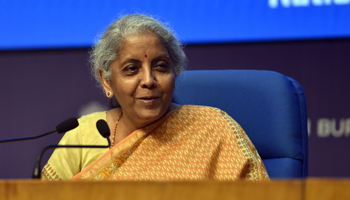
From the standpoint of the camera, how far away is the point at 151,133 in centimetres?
133

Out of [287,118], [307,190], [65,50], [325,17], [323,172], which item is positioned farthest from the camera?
[65,50]

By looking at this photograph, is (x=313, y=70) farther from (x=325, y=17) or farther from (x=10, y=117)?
(x=10, y=117)

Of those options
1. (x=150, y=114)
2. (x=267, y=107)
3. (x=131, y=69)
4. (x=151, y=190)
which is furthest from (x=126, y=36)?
(x=151, y=190)

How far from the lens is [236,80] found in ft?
4.88

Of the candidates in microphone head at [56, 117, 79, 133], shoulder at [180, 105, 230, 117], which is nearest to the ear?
shoulder at [180, 105, 230, 117]

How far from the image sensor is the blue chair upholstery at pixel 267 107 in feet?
4.57

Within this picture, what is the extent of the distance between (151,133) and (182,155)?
151 millimetres

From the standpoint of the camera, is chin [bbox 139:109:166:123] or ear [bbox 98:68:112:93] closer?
chin [bbox 139:109:166:123]

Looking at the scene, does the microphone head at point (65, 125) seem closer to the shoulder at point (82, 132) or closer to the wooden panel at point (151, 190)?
the wooden panel at point (151, 190)

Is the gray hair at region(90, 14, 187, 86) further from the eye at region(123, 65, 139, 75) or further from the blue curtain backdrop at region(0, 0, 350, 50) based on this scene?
the blue curtain backdrop at region(0, 0, 350, 50)

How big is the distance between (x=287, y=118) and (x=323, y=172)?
1.06 m

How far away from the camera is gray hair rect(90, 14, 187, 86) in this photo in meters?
1.29

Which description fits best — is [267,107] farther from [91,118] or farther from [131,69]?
[91,118]

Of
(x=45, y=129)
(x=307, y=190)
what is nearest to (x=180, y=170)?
(x=307, y=190)
